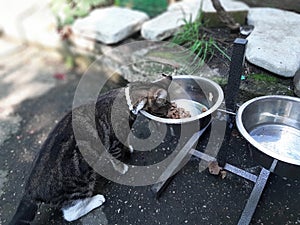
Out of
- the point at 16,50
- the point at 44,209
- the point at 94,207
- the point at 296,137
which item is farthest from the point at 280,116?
the point at 16,50

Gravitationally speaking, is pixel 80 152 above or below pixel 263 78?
below

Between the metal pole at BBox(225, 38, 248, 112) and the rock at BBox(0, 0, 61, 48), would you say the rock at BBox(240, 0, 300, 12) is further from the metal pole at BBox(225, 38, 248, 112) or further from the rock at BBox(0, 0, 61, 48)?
the rock at BBox(0, 0, 61, 48)

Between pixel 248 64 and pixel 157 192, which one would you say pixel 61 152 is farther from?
pixel 248 64

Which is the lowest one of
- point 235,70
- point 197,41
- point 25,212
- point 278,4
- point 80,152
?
point 25,212

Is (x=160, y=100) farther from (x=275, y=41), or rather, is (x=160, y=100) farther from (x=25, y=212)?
(x=275, y=41)

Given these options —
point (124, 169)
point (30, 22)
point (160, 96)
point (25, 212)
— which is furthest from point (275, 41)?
point (30, 22)

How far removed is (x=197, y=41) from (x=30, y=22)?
2.64 metres

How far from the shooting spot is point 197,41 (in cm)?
297

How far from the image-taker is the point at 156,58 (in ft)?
10.5

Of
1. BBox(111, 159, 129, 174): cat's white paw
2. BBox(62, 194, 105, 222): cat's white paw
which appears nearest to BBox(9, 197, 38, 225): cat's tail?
BBox(62, 194, 105, 222): cat's white paw

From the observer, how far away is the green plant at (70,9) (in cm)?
414

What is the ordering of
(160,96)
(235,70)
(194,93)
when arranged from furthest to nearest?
(194,93) < (160,96) < (235,70)

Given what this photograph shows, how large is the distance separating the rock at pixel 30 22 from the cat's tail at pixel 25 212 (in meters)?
2.74

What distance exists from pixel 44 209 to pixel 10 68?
263 cm
